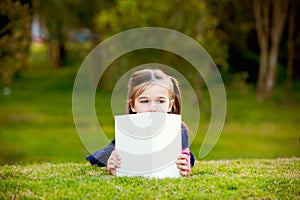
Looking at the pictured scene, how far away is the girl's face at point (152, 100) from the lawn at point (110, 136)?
2.97ft

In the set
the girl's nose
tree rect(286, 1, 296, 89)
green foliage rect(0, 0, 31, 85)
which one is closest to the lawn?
the girl's nose

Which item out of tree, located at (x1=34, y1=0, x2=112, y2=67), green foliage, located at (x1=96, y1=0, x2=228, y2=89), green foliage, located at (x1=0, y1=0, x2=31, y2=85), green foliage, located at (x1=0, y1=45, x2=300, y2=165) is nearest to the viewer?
green foliage, located at (x1=0, y1=0, x2=31, y2=85)

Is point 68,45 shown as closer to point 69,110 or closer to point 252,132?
point 69,110

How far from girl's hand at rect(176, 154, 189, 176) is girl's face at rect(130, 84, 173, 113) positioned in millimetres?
633

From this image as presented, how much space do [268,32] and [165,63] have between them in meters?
11.5

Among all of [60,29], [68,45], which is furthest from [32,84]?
[60,29]

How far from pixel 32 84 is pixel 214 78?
16.3 m

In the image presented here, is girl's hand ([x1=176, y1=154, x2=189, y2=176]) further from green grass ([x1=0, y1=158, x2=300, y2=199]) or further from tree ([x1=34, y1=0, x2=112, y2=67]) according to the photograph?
tree ([x1=34, y1=0, x2=112, y2=67])

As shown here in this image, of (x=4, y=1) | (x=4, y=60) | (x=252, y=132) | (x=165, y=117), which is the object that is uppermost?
(x=4, y=1)

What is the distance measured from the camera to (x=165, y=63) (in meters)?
21.6

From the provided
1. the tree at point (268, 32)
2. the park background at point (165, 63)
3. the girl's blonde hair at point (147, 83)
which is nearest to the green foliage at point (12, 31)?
the park background at point (165, 63)

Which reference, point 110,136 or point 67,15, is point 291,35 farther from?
point 110,136

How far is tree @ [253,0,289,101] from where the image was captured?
99.1ft

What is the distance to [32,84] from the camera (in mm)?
38875
